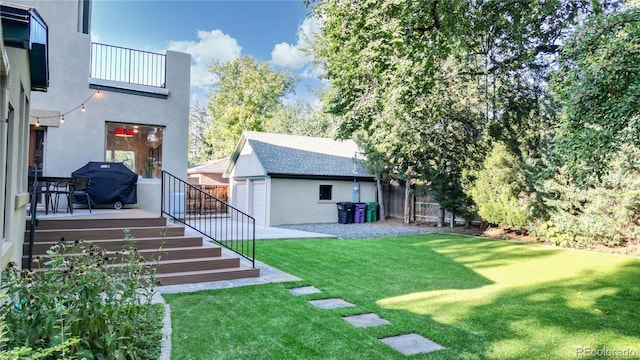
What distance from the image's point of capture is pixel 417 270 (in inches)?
310

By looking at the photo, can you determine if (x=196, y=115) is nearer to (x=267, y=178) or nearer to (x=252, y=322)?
(x=267, y=178)

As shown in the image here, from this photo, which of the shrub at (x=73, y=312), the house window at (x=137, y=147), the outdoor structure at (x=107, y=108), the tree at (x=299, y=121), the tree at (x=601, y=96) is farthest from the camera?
the tree at (x=299, y=121)

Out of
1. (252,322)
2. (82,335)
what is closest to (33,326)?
(82,335)

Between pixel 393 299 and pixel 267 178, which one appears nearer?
pixel 393 299

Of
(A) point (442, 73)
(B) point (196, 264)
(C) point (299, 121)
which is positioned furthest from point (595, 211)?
(C) point (299, 121)

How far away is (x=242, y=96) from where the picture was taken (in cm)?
3391

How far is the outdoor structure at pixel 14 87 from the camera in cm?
306

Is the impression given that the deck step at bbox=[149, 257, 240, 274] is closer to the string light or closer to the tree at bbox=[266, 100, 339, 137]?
the string light

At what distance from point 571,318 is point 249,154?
15.3m

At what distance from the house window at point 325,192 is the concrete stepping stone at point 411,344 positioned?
14.2 meters

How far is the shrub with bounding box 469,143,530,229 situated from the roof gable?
21.1 feet

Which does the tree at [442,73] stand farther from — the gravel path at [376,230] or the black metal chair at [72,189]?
the black metal chair at [72,189]

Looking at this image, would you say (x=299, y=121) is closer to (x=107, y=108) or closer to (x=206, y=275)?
(x=107, y=108)

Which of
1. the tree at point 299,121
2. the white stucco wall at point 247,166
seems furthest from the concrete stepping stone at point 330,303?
the tree at point 299,121
